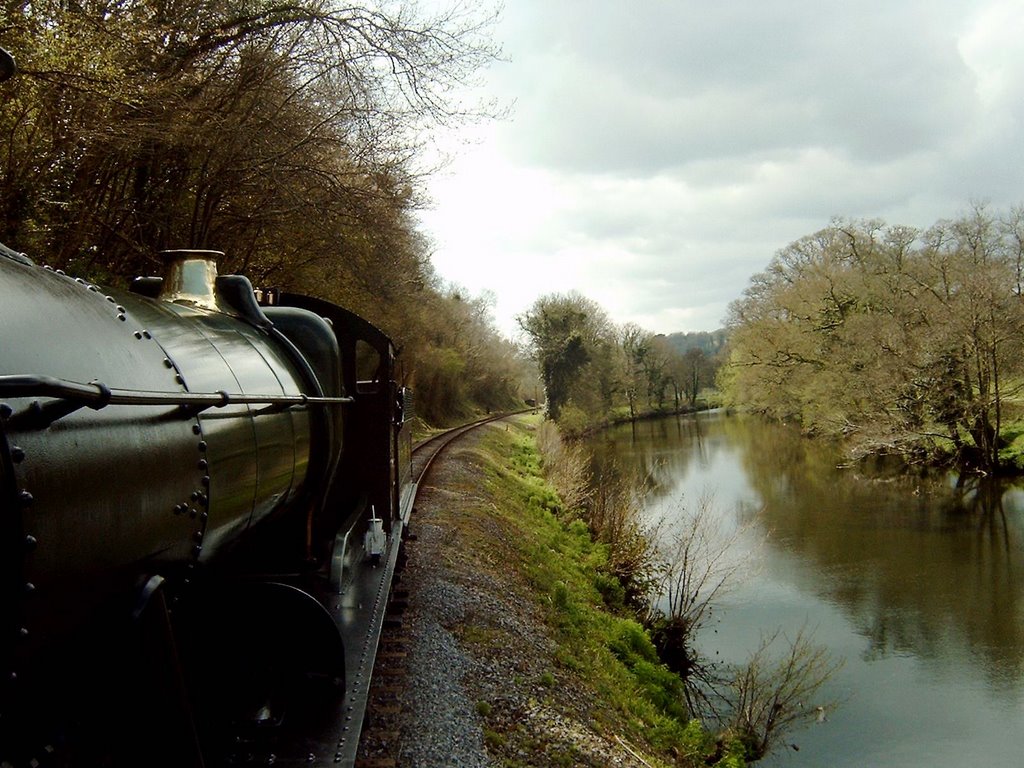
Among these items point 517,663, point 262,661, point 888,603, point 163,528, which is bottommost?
point 888,603

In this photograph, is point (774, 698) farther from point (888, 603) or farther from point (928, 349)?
point (928, 349)

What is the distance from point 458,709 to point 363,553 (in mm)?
1424

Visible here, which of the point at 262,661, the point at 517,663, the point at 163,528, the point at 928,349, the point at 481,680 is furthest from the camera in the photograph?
the point at 928,349

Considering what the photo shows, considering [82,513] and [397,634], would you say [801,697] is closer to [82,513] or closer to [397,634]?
[397,634]

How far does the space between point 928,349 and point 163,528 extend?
86.0ft

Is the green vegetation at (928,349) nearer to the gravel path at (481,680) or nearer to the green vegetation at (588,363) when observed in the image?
the green vegetation at (588,363)

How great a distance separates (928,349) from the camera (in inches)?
970

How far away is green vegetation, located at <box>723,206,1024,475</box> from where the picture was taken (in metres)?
23.8

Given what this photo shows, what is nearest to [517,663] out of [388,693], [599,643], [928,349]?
[388,693]

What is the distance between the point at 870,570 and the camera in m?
16.4

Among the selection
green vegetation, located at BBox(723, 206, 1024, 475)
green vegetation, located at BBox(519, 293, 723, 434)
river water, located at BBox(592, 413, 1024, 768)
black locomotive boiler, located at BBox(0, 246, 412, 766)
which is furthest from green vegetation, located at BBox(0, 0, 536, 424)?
green vegetation, located at BBox(519, 293, 723, 434)

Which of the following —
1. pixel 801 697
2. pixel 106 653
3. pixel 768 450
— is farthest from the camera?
pixel 768 450

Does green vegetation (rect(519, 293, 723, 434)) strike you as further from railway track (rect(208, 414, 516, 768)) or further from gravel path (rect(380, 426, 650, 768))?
railway track (rect(208, 414, 516, 768))

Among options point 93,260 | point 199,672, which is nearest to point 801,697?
point 199,672
